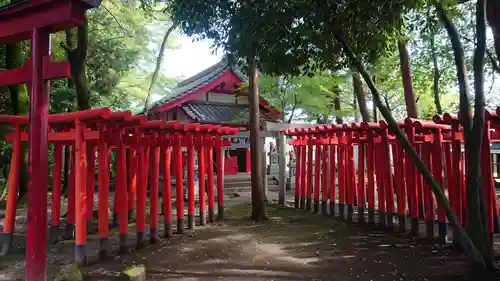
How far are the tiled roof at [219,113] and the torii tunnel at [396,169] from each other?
5977 millimetres

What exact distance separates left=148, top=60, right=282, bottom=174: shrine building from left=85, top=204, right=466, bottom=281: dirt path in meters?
9.36

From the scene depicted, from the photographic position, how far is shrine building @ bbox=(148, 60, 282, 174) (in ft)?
57.4

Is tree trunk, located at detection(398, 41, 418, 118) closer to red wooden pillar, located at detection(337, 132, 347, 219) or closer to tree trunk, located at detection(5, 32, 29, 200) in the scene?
red wooden pillar, located at detection(337, 132, 347, 219)

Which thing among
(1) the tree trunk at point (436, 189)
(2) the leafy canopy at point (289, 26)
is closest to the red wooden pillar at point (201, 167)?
(2) the leafy canopy at point (289, 26)

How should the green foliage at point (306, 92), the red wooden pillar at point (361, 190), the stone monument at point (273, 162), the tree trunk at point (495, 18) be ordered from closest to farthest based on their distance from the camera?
the tree trunk at point (495, 18), the red wooden pillar at point (361, 190), the green foliage at point (306, 92), the stone monument at point (273, 162)

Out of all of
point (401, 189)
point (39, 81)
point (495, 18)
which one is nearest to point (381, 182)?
point (401, 189)

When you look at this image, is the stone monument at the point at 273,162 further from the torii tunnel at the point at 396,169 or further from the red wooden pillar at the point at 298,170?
the torii tunnel at the point at 396,169

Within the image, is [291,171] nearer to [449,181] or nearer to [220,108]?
[220,108]

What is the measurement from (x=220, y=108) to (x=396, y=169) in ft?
38.0

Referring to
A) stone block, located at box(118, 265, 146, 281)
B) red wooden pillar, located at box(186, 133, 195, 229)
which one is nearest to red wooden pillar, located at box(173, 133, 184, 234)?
red wooden pillar, located at box(186, 133, 195, 229)

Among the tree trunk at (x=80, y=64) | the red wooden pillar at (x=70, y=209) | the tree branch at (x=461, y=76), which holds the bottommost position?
the red wooden pillar at (x=70, y=209)

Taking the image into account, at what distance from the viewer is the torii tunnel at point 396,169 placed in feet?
22.3

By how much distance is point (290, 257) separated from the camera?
20.8ft

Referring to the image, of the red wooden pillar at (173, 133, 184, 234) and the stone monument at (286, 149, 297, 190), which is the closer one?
the red wooden pillar at (173, 133, 184, 234)
